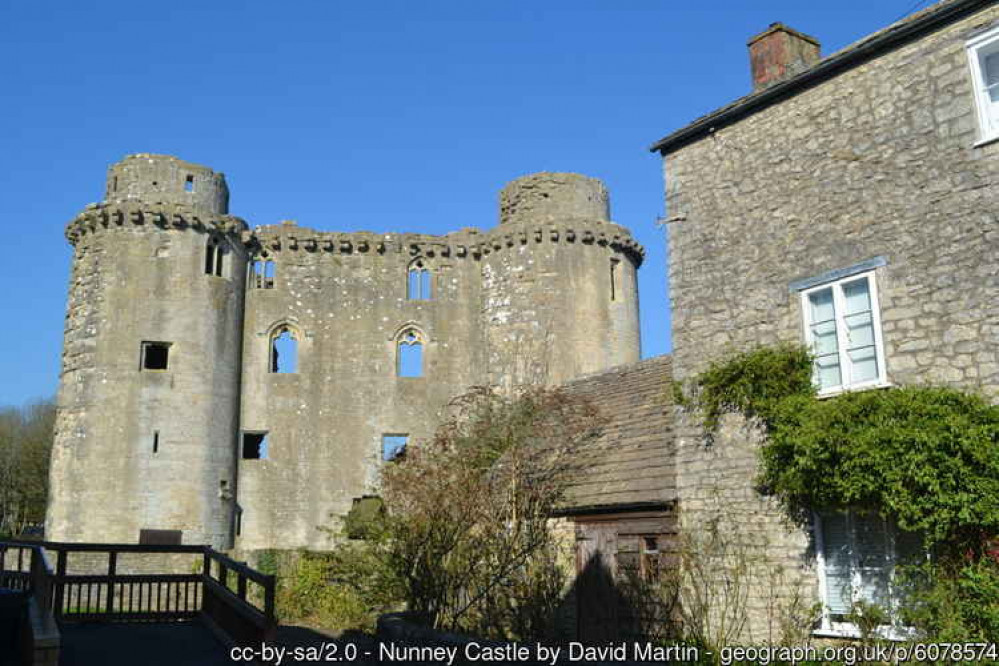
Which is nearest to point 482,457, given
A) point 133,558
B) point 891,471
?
point 891,471

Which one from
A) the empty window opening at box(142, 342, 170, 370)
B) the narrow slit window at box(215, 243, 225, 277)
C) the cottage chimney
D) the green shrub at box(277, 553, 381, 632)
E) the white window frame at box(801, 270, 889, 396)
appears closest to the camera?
the white window frame at box(801, 270, 889, 396)

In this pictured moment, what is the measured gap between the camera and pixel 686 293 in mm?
12414

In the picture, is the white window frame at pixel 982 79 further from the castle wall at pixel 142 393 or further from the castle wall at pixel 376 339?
the castle wall at pixel 142 393

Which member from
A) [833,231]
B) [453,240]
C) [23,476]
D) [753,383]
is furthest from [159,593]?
[23,476]

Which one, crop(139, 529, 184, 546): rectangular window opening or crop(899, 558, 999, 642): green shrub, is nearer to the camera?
crop(899, 558, 999, 642): green shrub

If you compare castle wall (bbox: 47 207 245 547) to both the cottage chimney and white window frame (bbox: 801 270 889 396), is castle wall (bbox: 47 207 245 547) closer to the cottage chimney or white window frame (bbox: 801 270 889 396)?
the cottage chimney

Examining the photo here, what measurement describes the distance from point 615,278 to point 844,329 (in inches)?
792

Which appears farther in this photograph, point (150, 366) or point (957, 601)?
point (150, 366)

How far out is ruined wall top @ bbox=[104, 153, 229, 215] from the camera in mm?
27594

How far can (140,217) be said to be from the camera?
2716 centimetres

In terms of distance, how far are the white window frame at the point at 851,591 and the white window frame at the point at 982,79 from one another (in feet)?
13.7

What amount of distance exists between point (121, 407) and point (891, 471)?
2220cm

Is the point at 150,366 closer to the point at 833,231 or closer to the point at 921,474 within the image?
the point at 833,231

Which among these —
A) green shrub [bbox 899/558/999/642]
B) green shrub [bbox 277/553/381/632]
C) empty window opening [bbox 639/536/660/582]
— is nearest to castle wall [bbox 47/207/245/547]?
green shrub [bbox 277/553/381/632]
